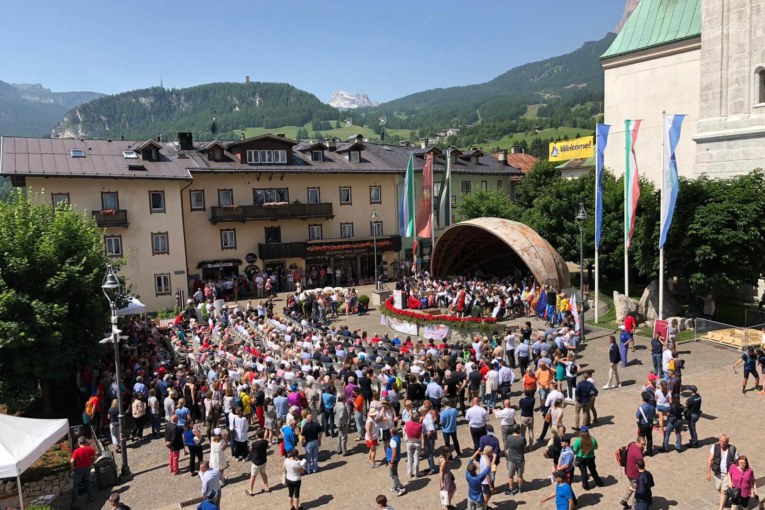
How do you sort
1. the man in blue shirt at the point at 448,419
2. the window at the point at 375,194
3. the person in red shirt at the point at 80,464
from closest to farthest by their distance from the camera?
the man in blue shirt at the point at 448,419 < the person in red shirt at the point at 80,464 < the window at the point at 375,194

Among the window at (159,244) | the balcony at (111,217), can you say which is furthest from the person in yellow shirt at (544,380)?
the balcony at (111,217)

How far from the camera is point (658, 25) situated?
40406 mm

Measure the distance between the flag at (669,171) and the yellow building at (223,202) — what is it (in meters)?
21.0

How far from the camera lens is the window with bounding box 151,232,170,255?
40.2m

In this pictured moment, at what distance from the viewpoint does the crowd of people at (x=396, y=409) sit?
1216cm

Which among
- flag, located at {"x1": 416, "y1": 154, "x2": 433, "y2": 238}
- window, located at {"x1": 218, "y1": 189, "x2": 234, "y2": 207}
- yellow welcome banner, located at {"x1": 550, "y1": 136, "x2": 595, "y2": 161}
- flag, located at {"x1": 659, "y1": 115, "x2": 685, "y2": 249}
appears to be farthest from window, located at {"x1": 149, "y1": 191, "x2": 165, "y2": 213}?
yellow welcome banner, located at {"x1": 550, "y1": 136, "x2": 595, "y2": 161}

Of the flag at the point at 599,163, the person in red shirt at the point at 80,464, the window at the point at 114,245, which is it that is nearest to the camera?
the person in red shirt at the point at 80,464

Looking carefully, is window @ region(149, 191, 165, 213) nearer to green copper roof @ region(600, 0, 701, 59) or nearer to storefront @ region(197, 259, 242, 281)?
storefront @ region(197, 259, 242, 281)

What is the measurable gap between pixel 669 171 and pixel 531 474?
16702mm

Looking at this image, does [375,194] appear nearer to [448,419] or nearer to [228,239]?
[228,239]

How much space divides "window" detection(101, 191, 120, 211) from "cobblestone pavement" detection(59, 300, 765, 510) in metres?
24.9

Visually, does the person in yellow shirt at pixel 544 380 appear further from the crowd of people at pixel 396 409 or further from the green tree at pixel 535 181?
the green tree at pixel 535 181

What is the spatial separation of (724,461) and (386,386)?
8.04 m

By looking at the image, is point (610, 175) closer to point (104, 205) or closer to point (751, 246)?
point (751, 246)
